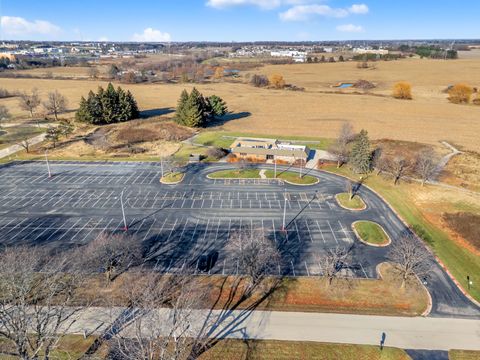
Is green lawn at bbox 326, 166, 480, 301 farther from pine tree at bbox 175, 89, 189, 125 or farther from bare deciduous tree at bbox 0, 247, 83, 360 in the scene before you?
pine tree at bbox 175, 89, 189, 125

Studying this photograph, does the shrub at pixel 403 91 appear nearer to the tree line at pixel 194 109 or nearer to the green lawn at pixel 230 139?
the green lawn at pixel 230 139

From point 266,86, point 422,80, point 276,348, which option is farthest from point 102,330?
point 422,80

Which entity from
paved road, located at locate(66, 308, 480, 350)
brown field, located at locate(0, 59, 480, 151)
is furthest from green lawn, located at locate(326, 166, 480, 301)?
brown field, located at locate(0, 59, 480, 151)

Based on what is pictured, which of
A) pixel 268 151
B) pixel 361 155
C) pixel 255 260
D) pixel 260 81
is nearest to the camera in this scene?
pixel 255 260

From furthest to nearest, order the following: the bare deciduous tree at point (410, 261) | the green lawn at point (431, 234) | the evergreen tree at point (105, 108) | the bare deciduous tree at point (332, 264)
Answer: the evergreen tree at point (105, 108) → the green lawn at point (431, 234) → the bare deciduous tree at point (410, 261) → the bare deciduous tree at point (332, 264)

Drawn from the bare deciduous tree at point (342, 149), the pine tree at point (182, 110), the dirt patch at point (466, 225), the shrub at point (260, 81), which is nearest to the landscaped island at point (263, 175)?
the bare deciduous tree at point (342, 149)

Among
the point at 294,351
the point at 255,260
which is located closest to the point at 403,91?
the point at 255,260

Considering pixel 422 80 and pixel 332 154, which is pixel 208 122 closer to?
pixel 332 154

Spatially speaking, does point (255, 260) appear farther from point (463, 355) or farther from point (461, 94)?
point (461, 94)
